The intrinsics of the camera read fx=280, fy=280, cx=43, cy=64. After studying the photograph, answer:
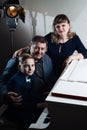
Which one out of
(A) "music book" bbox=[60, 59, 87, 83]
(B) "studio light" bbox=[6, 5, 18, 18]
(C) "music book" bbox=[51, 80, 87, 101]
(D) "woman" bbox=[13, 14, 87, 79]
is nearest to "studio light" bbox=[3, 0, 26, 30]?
(B) "studio light" bbox=[6, 5, 18, 18]

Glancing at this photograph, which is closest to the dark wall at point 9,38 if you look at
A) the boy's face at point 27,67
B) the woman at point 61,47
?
the woman at point 61,47

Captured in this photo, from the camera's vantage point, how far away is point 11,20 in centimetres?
211

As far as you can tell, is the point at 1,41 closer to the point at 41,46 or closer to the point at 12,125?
the point at 41,46

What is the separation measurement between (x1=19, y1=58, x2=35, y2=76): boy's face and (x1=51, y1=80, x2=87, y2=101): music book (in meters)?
0.32

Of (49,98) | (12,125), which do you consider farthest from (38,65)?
(49,98)

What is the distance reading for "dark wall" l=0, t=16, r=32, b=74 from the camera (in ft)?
8.32

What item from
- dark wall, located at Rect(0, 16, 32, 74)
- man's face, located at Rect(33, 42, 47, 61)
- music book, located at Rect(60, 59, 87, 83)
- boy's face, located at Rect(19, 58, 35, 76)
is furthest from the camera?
dark wall, located at Rect(0, 16, 32, 74)

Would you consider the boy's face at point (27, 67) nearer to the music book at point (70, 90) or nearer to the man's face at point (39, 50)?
the man's face at point (39, 50)

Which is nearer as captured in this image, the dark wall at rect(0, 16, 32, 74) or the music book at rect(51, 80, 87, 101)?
the music book at rect(51, 80, 87, 101)

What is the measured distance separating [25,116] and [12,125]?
96 millimetres

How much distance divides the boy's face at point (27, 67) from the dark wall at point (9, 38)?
0.75 meters

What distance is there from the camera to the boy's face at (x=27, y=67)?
1.78 meters

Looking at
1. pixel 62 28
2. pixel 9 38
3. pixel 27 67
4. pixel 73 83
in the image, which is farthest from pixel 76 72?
pixel 9 38

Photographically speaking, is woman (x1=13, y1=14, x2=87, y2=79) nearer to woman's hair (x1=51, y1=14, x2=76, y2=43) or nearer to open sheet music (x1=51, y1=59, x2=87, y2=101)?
woman's hair (x1=51, y1=14, x2=76, y2=43)
